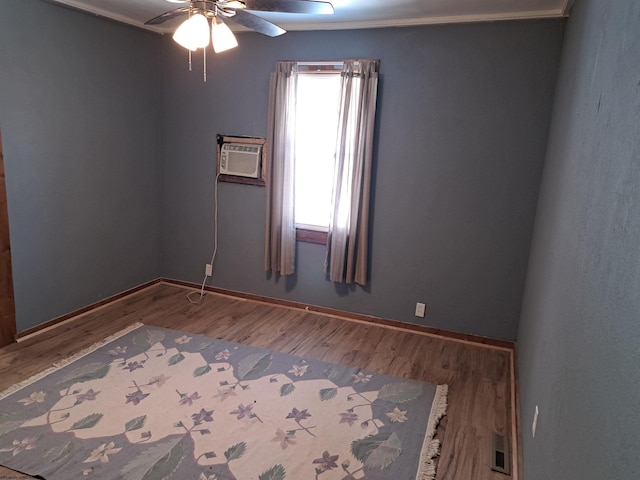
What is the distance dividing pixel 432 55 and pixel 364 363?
2322 mm

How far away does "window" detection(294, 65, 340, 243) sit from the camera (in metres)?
3.65

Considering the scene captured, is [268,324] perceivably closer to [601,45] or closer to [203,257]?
[203,257]

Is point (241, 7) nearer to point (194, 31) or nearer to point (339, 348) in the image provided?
point (194, 31)

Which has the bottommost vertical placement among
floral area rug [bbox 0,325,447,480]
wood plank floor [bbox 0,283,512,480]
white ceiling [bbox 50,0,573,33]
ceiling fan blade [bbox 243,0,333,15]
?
floral area rug [bbox 0,325,447,480]

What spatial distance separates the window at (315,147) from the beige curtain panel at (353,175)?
13cm

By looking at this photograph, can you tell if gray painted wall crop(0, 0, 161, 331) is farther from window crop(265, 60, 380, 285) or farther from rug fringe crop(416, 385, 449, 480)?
rug fringe crop(416, 385, 449, 480)

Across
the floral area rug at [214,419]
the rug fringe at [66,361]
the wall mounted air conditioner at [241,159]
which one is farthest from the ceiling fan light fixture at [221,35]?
the rug fringe at [66,361]

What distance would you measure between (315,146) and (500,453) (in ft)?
8.50

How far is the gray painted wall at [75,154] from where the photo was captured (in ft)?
9.95

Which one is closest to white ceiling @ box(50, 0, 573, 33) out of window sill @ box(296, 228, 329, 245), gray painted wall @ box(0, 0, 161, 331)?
gray painted wall @ box(0, 0, 161, 331)

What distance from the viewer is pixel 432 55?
329 centimetres

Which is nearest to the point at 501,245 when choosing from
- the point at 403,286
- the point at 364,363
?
the point at 403,286

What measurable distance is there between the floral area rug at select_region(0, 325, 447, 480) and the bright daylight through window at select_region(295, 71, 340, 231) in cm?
132

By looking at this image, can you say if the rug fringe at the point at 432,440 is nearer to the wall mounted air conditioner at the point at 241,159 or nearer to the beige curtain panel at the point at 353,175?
the beige curtain panel at the point at 353,175
